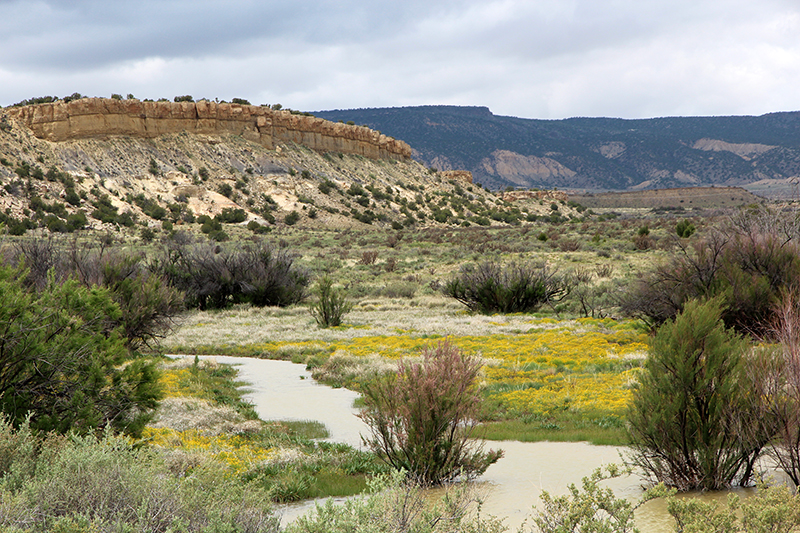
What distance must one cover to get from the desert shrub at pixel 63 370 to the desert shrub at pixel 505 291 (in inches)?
586

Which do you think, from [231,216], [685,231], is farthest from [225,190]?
[685,231]

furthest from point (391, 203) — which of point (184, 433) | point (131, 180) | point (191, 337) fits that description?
point (184, 433)

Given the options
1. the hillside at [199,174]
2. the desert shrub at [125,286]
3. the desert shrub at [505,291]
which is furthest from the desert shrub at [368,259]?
the hillside at [199,174]

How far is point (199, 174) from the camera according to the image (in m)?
64.7

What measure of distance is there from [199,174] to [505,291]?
1976 inches

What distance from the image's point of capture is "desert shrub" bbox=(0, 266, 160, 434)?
591cm

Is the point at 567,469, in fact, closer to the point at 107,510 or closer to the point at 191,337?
the point at 107,510

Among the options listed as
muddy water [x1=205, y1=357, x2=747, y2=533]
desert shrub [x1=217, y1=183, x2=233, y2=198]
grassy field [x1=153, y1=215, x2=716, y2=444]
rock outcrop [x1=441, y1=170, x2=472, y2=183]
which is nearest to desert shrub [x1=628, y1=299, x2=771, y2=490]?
muddy water [x1=205, y1=357, x2=747, y2=533]

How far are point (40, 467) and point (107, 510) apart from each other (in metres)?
0.81

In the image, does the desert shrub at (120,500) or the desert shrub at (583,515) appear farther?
the desert shrub at (583,515)

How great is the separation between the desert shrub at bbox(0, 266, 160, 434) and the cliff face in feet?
201

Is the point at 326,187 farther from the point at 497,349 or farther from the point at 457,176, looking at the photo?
the point at 497,349

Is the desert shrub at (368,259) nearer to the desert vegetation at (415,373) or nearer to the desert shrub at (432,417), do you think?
the desert vegetation at (415,373)

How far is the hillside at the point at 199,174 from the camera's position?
5338cm
